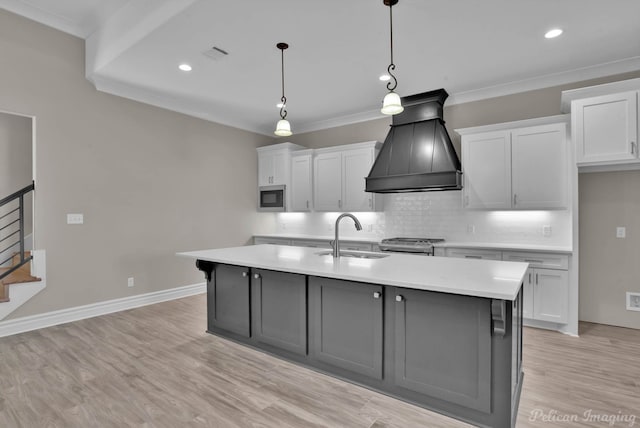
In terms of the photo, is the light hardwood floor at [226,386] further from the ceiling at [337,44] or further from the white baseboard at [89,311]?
the ceiling at [337,44]

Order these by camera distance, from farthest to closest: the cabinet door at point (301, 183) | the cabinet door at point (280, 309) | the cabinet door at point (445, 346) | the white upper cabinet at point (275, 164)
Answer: the white upper cabinet at point (275, 164), the cabinet door at point (301, 183), the cabinet door at point (280, 309), the cabinet door at point (445, 346)

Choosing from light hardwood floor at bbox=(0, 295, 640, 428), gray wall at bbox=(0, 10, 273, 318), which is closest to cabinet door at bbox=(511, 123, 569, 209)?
light hardwood floor at bbox=(0, 295, 640, 428)

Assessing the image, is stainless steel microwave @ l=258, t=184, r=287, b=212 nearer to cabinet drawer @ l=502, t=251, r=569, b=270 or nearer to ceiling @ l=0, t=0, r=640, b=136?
ceiling @ l=0, t=0, r=640, b=136

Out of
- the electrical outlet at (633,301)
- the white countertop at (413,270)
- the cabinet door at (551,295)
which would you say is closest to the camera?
the white countertop at (413,270)

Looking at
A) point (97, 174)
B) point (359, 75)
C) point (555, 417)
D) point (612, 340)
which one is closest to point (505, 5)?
point (359, 75)

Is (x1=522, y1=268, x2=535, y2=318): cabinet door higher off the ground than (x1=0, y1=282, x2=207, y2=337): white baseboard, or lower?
higher

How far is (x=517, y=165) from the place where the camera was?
392 cm

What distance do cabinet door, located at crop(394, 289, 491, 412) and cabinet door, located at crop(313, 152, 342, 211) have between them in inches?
135

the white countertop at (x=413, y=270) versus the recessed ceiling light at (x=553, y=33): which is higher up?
the recessed ceiling light at (x=553, y=33)

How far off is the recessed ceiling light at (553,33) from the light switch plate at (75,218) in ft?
17.4

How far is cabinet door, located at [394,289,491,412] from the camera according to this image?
1923mm

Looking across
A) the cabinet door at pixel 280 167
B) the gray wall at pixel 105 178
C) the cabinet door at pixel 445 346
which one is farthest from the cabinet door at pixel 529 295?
the gray wall at pixel 105 178

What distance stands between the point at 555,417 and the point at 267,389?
1846 mm

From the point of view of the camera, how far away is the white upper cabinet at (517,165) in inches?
146
